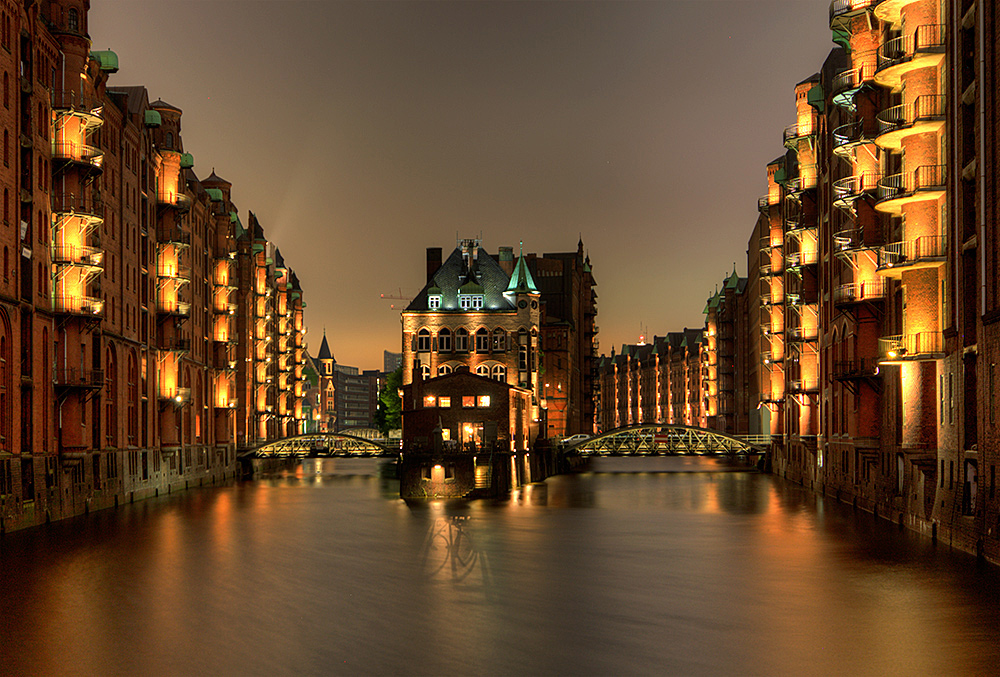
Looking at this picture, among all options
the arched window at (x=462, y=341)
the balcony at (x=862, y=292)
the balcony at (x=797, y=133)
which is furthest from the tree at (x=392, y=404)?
the balcony at (x=862, y=292)

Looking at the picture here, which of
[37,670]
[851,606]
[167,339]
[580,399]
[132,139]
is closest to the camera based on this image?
[37,670]

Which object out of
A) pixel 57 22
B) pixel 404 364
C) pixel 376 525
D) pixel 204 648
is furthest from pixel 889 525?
pixel 404 364

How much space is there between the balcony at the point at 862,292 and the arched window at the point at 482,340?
187 feet

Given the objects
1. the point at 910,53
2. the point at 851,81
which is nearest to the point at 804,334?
the point at 851,81

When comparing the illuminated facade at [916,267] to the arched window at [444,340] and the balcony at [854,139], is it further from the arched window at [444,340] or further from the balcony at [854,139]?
the arched window at [444,340]

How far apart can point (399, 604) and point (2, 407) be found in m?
25.0

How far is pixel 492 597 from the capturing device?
34.4 m

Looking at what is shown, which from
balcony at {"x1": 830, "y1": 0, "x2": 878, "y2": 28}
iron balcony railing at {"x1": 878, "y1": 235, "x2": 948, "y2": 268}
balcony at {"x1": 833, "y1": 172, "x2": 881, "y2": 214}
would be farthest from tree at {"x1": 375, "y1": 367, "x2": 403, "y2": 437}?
iron balcony railing at {"x1": 878, "y1": 235, "x2": 948, "y2": 268}

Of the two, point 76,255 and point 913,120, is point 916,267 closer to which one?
point 913,120

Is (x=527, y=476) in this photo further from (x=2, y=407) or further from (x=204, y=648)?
(x=204, y=648)

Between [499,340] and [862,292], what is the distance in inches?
2296

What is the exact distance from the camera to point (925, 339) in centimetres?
4347

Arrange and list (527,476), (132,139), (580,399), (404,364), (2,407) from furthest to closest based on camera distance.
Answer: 1. (580,399)
2. (404,364)
3. (527,476)
4. (132,139)
5. (2,407)

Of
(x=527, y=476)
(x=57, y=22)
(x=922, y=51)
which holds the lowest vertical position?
(x=527, y=476)
